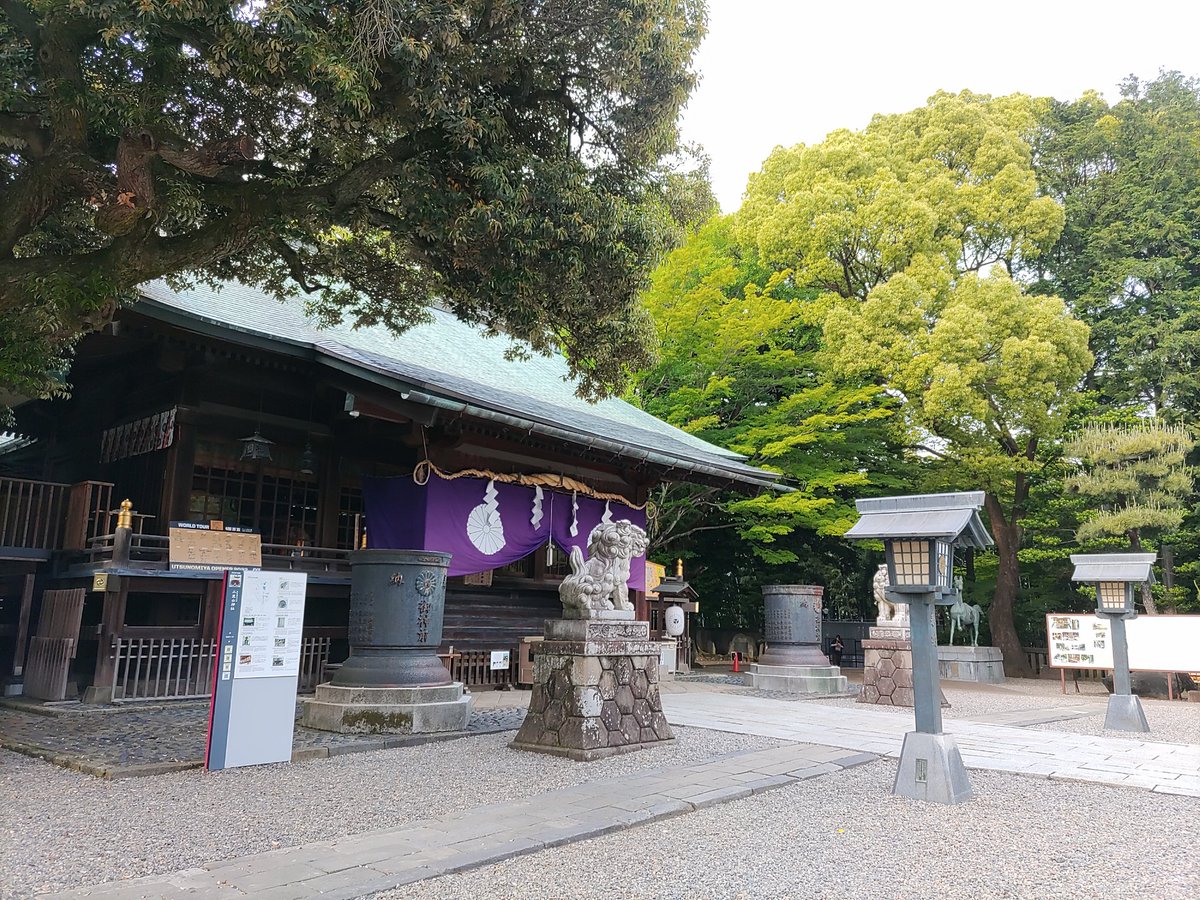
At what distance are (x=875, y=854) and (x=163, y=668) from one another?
9.32 metres

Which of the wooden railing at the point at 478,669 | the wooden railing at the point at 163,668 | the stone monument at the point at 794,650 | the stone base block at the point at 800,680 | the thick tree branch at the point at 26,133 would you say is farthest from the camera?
the stone monument at the point at 794,650

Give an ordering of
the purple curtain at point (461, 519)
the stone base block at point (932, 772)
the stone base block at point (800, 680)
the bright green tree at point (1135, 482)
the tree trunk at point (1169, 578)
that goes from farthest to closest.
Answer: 1. the tree trunk at point (1169, 578)
2. the bright green tree at point (1135, 482)
3. the stone base block at point (800, 680)
4. the purple curtain at point (461, 519)
5. the stone base block at point (932, 772)

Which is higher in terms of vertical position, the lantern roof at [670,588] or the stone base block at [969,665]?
the lantern roof at [670,588]

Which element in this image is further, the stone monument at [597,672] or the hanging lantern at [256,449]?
the hanging lantern at [256,449]

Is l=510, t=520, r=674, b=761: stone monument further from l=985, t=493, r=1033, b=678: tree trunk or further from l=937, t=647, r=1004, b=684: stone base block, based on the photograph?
l=985, t=493, r=1033, b=678: tree trunk

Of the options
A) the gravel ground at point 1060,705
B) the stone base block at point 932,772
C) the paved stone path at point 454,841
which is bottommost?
the gravel ground at point 1060,705

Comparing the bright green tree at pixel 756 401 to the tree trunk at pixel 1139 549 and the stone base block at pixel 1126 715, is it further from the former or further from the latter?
the stone base block at pixel 1126 715

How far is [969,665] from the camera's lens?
1841 cm

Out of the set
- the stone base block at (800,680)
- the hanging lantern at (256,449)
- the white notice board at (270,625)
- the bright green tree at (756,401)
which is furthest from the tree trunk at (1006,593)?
the white notice board at (270,625)

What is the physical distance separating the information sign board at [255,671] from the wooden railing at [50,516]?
16.5 feet

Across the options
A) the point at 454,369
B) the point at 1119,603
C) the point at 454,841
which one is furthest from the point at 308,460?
the point at 1119,603

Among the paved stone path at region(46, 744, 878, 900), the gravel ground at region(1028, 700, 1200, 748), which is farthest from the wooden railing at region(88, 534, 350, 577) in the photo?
the gravel ground at region(1028, 700, 1200, 748)

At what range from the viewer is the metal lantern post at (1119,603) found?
33.3 feet

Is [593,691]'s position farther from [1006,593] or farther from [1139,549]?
[1006,593]
